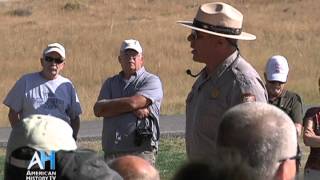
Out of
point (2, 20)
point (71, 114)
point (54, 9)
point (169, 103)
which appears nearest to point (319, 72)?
point (169, 103)

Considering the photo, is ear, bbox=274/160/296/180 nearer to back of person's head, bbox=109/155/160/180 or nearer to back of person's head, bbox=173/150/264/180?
back of person's head, bbox=109/155/160/180

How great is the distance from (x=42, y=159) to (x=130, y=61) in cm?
556

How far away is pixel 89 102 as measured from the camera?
82.0 ft

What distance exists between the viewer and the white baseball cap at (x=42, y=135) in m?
3.00

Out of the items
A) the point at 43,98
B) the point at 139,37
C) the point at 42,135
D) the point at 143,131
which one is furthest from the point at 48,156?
the point at 139,37

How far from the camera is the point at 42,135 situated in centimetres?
303

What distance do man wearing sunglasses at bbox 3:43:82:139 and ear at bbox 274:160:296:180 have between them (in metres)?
5.41

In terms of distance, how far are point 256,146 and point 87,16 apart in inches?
2123

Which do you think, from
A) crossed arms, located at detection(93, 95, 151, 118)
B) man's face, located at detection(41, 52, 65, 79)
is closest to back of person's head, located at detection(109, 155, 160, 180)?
crossed arms, located at detection(93, 95, 151, 118)

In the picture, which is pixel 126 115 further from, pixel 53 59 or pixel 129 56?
pixel 53 59

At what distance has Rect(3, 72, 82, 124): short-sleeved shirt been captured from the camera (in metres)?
8.67

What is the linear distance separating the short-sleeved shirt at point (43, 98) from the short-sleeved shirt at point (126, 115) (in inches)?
16.7

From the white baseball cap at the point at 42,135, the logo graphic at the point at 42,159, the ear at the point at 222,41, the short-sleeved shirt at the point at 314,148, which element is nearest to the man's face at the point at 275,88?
the short-sleeved shirt at the point at 314,148

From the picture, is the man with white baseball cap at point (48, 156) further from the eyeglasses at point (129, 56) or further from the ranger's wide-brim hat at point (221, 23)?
the eyeglasses at point (129, 56)
